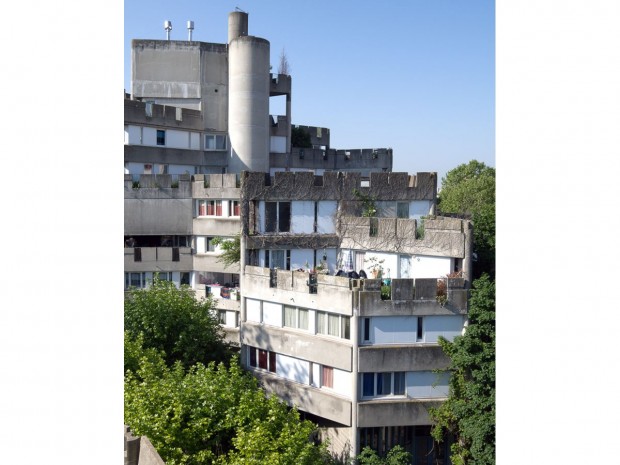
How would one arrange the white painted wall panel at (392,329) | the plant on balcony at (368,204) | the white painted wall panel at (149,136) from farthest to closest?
the white painted wall panel at (149,136)
the plant on balcony at (368,204)
the white painted wall panel at (392,329)

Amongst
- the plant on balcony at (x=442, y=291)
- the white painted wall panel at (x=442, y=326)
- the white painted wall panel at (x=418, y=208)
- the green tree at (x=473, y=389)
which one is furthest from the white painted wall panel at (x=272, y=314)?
the white painted wall panel at (x=418, y=208)

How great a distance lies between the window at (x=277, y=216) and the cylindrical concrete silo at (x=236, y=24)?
13.1 m

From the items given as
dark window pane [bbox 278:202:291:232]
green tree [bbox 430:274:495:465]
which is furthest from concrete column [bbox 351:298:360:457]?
dark window pane [bbox 278:202:291:232]

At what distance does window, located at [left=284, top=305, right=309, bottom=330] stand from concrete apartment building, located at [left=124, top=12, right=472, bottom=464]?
0.12 ft

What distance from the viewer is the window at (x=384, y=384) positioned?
622 inches

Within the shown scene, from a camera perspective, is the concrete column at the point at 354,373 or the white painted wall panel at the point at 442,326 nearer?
the concrete column at the point at 354,373

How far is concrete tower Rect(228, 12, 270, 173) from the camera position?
28.4 m

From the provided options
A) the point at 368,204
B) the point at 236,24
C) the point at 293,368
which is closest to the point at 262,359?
the point at 293,368

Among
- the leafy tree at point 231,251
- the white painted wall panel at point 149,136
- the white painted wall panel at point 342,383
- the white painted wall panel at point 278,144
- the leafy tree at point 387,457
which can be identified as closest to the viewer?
the leafy tree at point 387,457

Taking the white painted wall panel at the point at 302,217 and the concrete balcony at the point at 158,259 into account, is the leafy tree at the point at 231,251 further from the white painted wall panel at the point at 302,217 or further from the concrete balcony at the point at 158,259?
the white painted wall panel at the point at 302,217

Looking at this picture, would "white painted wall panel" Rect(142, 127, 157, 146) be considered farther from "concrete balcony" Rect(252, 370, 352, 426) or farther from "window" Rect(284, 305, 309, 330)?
"concrete balcony" Rect(252, 370, 352, 426)
